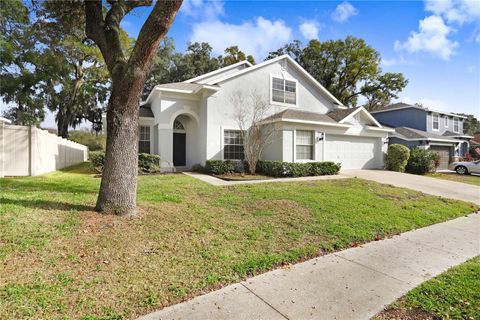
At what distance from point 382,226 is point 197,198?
5148mm

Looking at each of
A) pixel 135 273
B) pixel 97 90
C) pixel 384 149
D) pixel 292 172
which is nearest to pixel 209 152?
pixel 292 172

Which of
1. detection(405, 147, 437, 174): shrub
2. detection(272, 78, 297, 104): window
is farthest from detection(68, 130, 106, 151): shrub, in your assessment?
detection(405, 147, 437, 174): shrub

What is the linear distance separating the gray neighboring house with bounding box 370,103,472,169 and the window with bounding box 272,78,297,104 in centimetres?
1222

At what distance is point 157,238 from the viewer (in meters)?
4.66

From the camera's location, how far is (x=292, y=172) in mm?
13156

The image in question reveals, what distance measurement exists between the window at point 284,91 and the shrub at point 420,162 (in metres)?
9.38

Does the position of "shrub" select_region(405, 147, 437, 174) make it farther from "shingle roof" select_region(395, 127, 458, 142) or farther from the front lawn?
the front lawn

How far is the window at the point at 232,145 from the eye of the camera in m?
15.0

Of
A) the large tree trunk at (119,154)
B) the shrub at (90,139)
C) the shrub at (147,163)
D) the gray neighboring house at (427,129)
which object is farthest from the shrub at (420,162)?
the shrub at (90,139)

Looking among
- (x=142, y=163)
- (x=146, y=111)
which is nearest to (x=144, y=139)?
(x=146, y=111)

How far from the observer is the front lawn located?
117 inches

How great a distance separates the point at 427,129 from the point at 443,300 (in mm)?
28092

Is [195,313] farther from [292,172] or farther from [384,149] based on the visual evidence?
[384,149]

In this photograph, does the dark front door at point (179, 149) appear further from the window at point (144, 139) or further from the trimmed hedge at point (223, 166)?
the trimmed hedge at point (223, 166)
